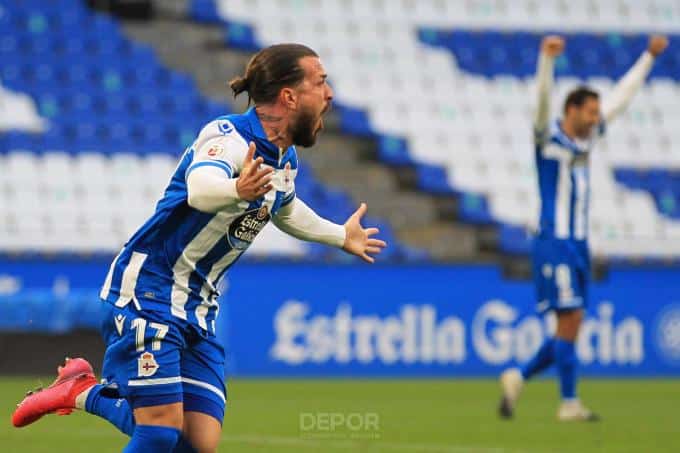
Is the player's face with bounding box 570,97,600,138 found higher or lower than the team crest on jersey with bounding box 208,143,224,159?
higher

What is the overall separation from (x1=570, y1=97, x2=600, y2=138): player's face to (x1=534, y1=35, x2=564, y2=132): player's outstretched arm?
1.05 feet

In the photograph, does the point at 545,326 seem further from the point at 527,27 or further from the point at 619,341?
the point at 527,27

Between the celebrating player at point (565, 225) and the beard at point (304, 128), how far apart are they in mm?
4760

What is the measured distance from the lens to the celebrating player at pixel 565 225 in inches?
371

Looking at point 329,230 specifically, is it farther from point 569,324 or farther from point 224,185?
point 569,324

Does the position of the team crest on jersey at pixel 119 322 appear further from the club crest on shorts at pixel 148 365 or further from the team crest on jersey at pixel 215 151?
the team crest on jersey at pixel 215 151

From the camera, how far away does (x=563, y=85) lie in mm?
19000

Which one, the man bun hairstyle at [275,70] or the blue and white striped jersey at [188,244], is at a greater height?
the man bun hairstyle at [275,70]

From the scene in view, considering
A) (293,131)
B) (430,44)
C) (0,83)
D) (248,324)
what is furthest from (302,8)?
(293,131)

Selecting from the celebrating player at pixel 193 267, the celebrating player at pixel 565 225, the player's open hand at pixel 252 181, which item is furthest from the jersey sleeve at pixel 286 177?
the celebrating player at pixel 565 225

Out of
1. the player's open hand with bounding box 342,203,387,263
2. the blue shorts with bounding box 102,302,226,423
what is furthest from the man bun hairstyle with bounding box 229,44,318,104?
the blue shorts with bounding box 102,302,226,423

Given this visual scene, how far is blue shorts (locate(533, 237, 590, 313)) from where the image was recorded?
942 cm

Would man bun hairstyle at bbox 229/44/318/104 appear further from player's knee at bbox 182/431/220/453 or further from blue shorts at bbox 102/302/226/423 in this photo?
player's knee at bbox 182/431/220/453

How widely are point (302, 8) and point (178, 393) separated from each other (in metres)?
14.9
